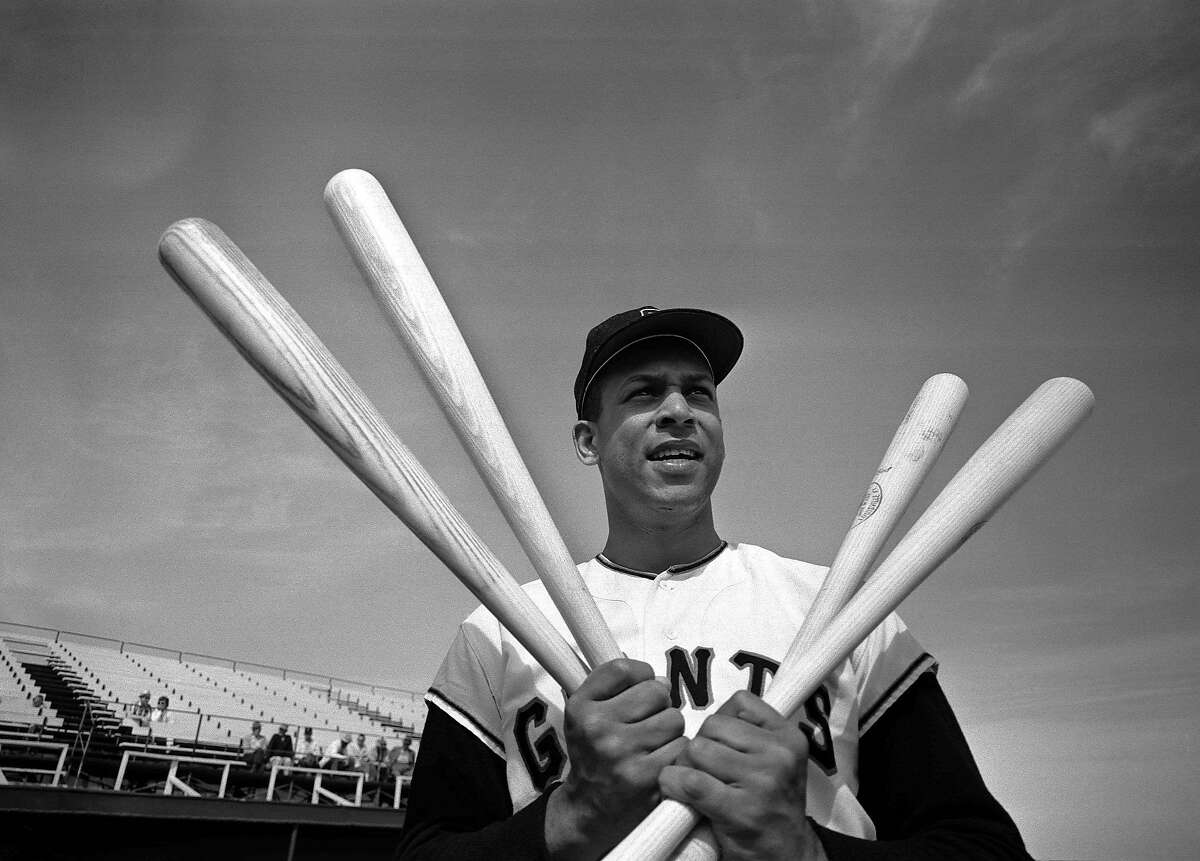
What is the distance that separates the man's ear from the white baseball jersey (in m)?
0.35

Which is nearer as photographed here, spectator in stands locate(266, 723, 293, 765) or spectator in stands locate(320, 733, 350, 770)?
spectator in stands locate(266, 723, 293, 765)

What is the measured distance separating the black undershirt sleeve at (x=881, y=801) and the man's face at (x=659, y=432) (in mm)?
618

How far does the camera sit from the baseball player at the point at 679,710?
4.03 ft

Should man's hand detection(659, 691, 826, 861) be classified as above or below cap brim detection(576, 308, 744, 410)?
below

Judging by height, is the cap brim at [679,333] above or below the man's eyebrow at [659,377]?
above

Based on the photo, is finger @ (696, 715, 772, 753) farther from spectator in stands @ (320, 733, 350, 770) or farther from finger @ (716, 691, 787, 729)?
spectator in stands @ (320, 733, 350, 770)

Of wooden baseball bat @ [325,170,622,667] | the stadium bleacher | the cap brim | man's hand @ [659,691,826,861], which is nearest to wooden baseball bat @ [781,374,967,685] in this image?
man's hand @ [659,691,826,861]

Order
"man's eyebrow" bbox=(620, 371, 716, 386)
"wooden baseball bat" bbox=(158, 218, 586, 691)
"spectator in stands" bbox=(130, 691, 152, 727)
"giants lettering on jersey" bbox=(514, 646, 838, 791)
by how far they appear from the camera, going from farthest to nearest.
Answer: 1. "spectator in stands" bbox=(130, 691, 152, 727)
2. "man's eyebrow" bbox=(620, 371, 716, 386)
3. "giants lettering on jersey" bbox=(514, 646, 838, 791)
4. "wooden baseball bat" bbox=(158, 218, 586, 691)

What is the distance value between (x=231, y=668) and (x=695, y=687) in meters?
22.0

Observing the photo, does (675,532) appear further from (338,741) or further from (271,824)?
(338,741)

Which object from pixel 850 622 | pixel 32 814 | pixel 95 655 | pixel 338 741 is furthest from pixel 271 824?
pixel 95 655

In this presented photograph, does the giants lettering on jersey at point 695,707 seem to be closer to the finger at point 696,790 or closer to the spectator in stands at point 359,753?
the finger at point 696,790

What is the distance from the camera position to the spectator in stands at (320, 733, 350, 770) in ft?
39.6

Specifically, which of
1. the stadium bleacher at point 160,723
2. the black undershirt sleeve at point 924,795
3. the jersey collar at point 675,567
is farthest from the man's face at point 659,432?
the stadium bleacher at point 160,723
